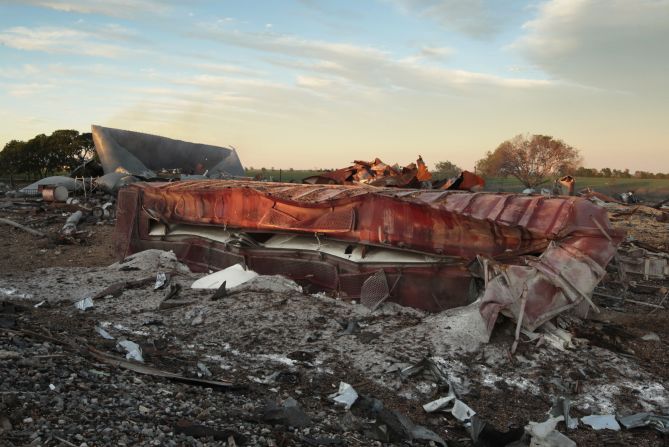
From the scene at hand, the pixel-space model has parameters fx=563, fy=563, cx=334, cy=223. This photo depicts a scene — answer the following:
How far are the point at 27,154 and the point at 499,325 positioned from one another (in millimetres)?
40035

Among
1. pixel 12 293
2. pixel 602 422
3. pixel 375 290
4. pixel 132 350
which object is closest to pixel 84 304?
pixel 12 293

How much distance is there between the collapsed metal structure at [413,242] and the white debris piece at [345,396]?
1833mm

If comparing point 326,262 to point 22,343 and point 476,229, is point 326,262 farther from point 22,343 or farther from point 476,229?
point 22,343

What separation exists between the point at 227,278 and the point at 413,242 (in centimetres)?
295

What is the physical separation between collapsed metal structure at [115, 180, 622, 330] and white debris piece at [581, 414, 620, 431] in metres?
1.29

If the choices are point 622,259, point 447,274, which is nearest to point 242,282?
point 447,274

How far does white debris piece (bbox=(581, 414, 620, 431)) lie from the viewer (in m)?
4.62

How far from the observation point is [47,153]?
3819 centimetres

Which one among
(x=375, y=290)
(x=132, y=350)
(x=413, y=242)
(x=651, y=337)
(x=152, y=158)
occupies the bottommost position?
(x=132, y=350)

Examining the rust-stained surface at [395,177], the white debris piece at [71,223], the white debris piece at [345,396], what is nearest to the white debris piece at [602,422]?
the white debris piece at [345,396]

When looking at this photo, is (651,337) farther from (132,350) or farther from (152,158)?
(152,158)

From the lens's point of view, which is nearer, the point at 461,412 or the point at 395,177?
the point at 461,412

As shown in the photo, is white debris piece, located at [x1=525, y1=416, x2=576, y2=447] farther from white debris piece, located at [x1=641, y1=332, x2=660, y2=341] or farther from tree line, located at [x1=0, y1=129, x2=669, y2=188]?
tree line, located at [x1=0, y1=129, x2=669, y2=188]

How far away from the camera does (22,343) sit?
4883 millimetres
